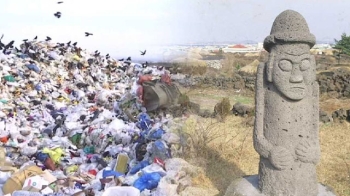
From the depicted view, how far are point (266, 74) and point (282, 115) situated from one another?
31 centimetres

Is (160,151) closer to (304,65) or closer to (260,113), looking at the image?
(260,113)

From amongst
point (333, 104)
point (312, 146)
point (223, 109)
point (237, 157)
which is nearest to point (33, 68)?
point (223, 109)

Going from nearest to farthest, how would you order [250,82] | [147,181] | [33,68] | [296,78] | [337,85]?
1. [296,78]
2. [147,181]
3. [33,68]
4. [337,85]
5. [250,82]

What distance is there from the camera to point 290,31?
111 inches

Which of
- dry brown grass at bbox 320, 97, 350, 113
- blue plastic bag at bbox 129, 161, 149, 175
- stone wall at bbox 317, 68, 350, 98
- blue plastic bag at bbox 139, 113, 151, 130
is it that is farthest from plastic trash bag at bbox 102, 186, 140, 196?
stone wall at bbox 317, 68, 350, 98

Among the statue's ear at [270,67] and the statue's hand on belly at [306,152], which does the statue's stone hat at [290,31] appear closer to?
the statue's ear at [270,67]

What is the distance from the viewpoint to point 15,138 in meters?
6.31

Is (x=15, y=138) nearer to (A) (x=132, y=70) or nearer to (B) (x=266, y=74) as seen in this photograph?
(B) (x=266, y=74)

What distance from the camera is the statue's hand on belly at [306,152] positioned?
2865 millimetres

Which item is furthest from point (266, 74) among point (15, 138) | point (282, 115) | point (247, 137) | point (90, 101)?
point (90, 101)

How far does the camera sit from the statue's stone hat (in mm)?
2799

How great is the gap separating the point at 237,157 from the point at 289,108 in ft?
9.08

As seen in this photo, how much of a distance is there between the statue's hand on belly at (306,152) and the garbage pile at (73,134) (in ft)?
5.11

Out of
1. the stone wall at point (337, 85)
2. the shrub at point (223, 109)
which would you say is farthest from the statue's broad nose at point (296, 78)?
the stone wall at point (337, 85)
